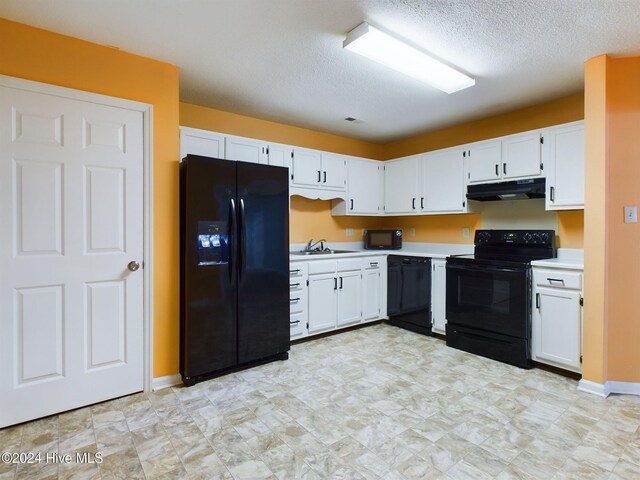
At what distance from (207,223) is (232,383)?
1.32m

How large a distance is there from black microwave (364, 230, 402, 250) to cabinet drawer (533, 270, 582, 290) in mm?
1871

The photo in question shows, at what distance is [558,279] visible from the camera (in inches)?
114

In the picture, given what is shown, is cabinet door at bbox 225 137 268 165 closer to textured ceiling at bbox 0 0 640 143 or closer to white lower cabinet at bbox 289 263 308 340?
textured ceiling at bbox 0 0 640 143

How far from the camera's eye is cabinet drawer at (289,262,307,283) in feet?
11.8

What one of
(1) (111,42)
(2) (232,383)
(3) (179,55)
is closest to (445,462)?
(2) (232,383)

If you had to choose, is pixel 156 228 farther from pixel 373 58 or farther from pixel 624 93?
pixel 624 93

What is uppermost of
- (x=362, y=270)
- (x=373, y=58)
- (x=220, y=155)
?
(x=373, y=58)

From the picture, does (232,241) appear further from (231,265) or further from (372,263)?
(372,263)

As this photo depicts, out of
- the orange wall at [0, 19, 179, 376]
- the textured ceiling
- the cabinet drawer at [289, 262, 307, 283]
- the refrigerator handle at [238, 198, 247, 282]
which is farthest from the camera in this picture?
the cabinet drawer at [289, 262, 307, 283]

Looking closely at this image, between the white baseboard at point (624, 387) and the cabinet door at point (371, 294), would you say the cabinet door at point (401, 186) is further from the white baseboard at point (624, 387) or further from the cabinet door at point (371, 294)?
the white baseboard at point (624, 387)

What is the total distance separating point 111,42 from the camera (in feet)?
7.91

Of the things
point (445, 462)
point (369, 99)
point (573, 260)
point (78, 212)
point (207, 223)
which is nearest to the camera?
point (445, 462)

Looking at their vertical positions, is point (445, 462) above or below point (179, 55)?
below

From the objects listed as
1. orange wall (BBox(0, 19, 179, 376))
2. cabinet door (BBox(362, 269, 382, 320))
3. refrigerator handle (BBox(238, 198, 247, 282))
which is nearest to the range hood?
cabinet door (BBox(362, 269, 382, 320))
